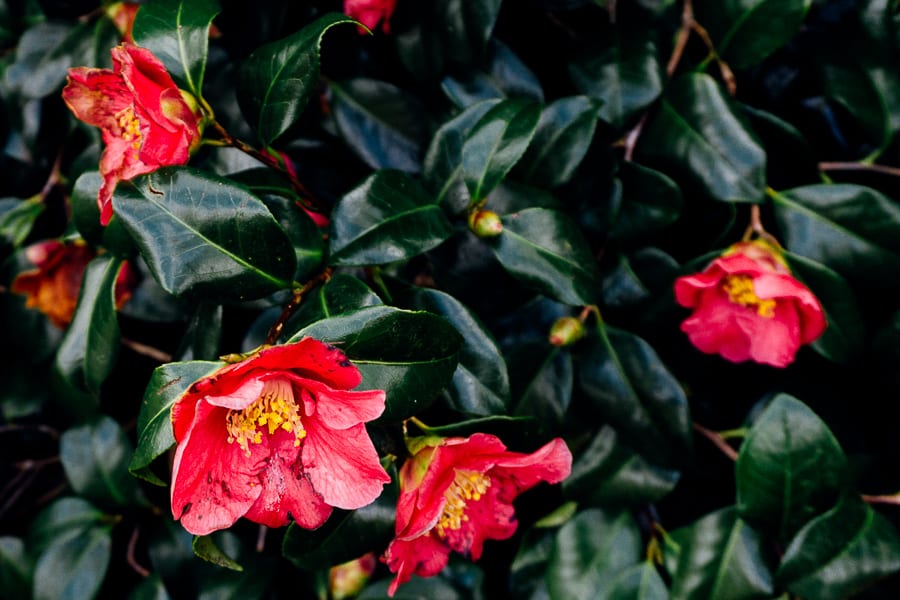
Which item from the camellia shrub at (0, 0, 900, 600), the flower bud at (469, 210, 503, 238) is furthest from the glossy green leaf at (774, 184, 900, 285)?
the flower bud at (469, 210, 503, 238)

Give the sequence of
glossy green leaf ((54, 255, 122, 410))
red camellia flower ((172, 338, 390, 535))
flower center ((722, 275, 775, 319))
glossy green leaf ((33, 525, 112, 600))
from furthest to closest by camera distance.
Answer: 1. glossy green leaf ((33, 525, 112, 600))
2. flower center ((722, 275, 775, 319))
3. glossy green leaf ((54, 255, 122, 410))
4. red camellia flower ((172, 338, 390, 535))

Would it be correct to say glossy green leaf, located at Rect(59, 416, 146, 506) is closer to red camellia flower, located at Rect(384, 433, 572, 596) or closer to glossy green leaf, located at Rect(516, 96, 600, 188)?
red camellia flower, located at Rect(384, 433, 572, 596)

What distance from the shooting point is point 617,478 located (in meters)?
1.07

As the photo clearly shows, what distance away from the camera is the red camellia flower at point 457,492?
73 centimetres

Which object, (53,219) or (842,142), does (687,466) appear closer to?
(842,142)

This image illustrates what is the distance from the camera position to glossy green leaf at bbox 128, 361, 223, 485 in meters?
0.64

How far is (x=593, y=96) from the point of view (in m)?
1.07

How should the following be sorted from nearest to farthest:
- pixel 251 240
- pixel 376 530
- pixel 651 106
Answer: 1. pixel 251 240
2. pixel 376 530
3. pixel 651 106

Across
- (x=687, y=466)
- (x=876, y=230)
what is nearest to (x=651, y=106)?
(x=876, y=230)

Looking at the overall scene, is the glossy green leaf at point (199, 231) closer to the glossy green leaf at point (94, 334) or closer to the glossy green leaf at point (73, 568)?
the glossy green leaf at point (94, 334)

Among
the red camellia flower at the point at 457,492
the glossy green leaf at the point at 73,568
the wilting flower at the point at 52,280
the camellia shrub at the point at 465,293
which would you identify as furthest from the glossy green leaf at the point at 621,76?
the glossy green leaf at the point at 73,568

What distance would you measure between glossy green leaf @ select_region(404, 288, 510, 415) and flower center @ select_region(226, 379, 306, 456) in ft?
0.66

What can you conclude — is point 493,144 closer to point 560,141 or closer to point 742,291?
point 560,141

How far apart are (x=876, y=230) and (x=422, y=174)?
2.19 ft
